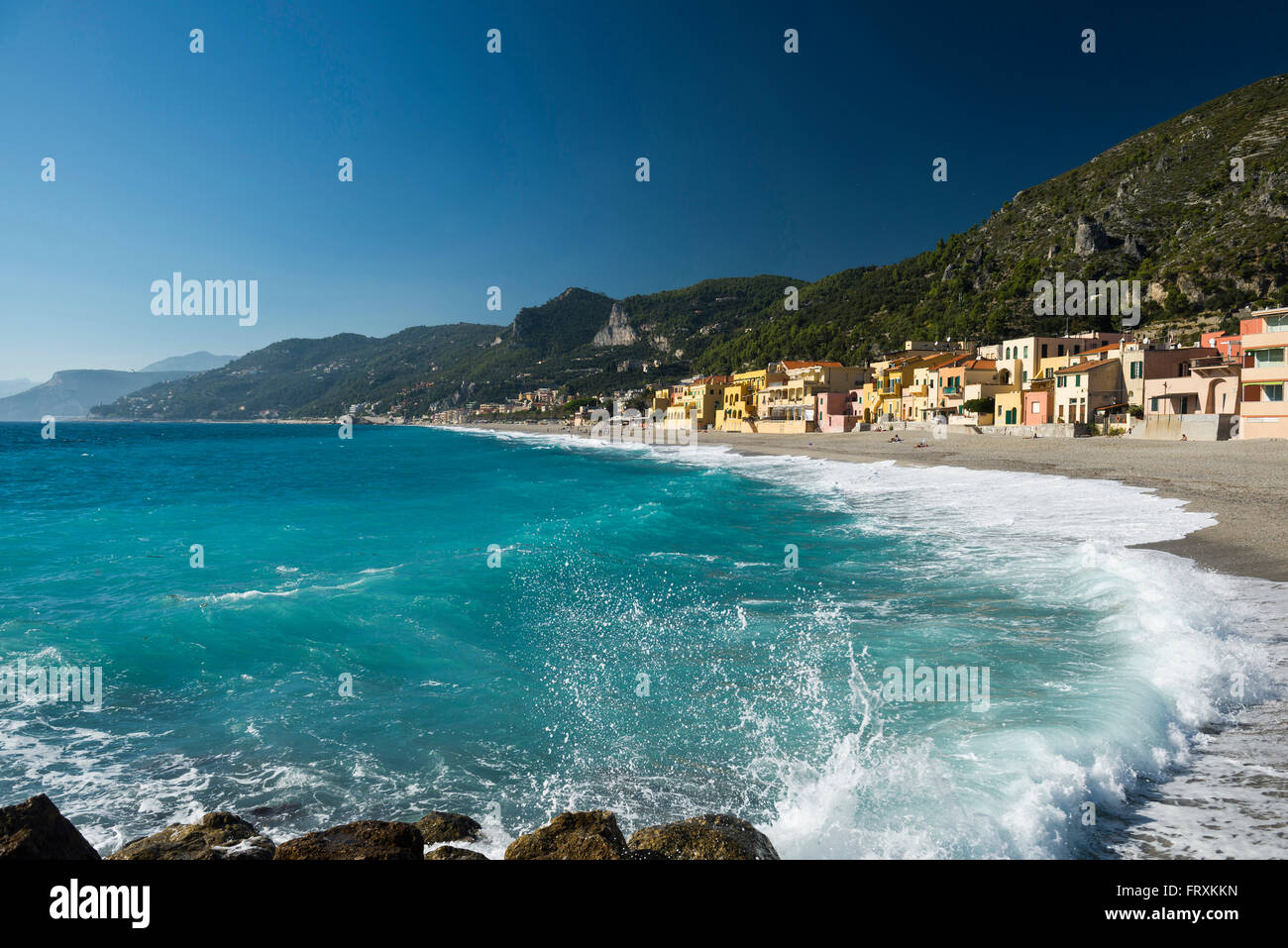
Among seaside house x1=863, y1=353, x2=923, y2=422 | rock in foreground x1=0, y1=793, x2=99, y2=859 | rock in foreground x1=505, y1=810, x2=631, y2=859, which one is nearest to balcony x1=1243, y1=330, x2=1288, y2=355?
seaside house x1=863, y1=353, x2=923, y2=422

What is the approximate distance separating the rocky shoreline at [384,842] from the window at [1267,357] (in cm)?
4289

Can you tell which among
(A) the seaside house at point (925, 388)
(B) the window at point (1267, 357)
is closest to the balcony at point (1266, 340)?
(B) the window at point (1267, 357)

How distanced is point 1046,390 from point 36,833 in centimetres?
5918

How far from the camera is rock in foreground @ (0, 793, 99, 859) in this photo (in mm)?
3512

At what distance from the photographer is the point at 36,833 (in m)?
3.64

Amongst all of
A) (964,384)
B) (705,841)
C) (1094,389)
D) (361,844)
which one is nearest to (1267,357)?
(1094,389)

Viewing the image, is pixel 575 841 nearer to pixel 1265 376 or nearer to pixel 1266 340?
pixel 1265 376

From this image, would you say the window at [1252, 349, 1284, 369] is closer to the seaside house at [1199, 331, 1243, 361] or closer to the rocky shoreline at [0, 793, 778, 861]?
the seaside house at [1199, 331, 1243, 361]

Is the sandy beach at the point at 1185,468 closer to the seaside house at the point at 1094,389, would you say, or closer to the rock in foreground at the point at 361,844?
the seaside house at the point at 1094,389

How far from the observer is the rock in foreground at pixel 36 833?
3.51 meters

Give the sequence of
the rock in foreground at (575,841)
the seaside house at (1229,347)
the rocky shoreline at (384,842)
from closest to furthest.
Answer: the rocky shoreline at (384,842) < the rock in foreground at (575,841) < the seaside house at (1229,347)

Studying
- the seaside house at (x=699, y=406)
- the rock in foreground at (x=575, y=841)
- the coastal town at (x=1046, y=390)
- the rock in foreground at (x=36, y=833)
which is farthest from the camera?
the seaside house at (x=699, y=406)

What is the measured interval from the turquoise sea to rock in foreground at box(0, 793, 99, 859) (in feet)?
5.91
